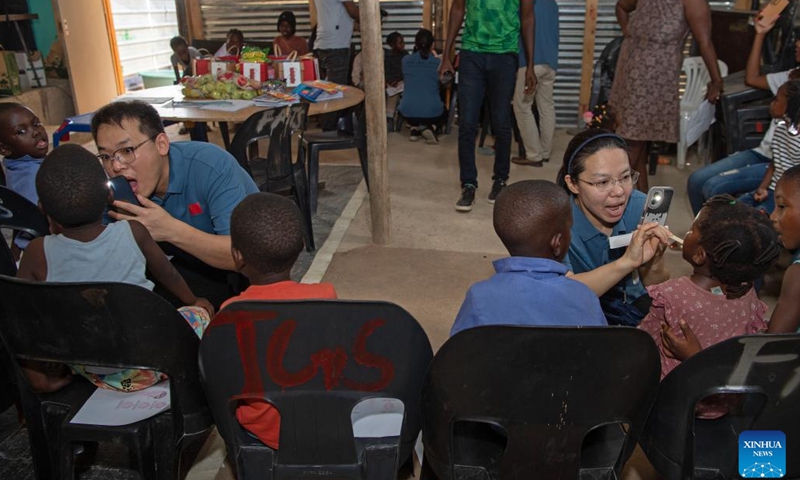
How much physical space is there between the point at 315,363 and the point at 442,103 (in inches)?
236

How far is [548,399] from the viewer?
1.42m

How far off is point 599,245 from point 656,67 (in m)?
2.54

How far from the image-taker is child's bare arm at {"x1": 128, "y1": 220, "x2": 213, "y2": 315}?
1976 mm

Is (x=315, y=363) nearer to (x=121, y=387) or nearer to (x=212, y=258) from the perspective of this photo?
(x=121, y=387)

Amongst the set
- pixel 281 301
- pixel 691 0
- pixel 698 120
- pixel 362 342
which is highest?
pixel 691 0

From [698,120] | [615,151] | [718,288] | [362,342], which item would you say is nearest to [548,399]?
[362,342]

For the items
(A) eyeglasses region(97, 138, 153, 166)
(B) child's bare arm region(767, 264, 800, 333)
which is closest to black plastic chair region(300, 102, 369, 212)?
(A) eyeglasses region(97, 138, 153, 166)

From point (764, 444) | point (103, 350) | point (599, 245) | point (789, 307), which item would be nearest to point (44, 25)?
point (103, 350)

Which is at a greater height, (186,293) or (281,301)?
(281,301)

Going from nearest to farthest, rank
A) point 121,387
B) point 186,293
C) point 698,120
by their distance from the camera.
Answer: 1. point 121,387
2. point 186,293
3. point 698,120

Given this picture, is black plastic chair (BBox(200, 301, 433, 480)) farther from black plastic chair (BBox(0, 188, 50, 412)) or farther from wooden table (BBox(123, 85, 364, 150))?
wooden table (BBox(123, 85, 364, 150))

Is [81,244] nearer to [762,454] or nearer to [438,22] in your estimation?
[762,454]

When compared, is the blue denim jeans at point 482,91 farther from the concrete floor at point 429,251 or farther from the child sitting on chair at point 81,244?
the child sitting on chair at point 81,244

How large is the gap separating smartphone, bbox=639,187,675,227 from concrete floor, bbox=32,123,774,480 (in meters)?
0.84
